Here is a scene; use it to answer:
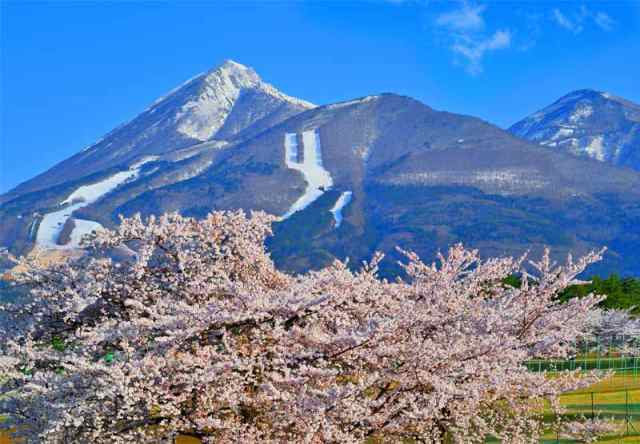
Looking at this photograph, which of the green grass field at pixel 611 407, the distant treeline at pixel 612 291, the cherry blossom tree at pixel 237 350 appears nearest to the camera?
the cherry blossom tree at pixel 237 350

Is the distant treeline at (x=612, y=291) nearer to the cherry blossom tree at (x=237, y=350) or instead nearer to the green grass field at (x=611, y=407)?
the green grass field at (x=611, y=407)

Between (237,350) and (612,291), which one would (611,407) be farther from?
(612,291)

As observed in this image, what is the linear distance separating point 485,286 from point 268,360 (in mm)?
5751

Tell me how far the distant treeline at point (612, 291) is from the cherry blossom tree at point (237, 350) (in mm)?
39024

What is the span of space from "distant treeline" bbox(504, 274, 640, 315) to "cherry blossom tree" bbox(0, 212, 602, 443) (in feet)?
128

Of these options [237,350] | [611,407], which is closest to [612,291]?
[611,407]

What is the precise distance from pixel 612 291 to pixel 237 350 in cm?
4811

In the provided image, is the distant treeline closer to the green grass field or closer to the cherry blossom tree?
the green grass field

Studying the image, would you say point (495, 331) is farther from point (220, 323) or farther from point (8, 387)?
point (8, 387)

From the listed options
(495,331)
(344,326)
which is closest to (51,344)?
(344,326)

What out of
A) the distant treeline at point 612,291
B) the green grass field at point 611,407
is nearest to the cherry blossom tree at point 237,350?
the green grass field at point 611,407

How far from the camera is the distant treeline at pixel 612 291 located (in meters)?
48.9

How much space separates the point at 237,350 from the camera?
337 inches

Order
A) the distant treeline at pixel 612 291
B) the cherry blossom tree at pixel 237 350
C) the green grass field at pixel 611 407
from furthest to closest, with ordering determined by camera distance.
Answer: the distant treeline at pixel 612 291
the green grass field at pixel 611 407
the cherry blossom tree at pixel 237 350
